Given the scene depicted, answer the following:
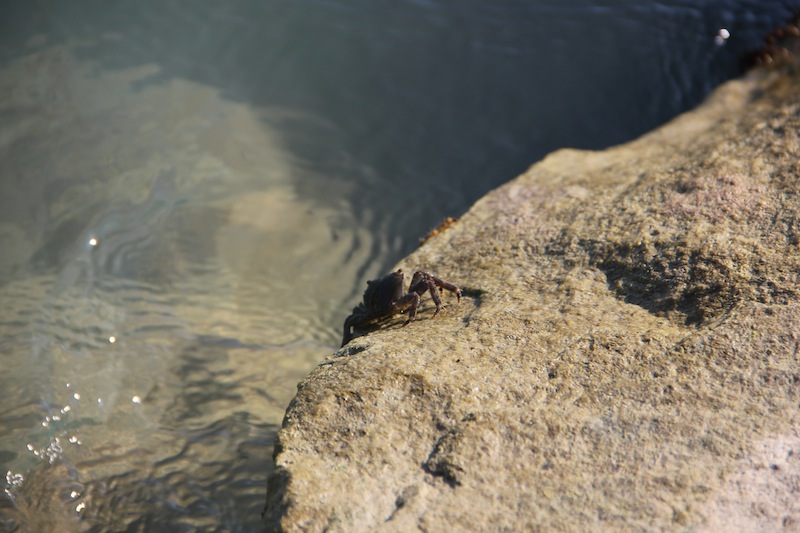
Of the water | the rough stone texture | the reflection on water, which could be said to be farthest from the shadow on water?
the rough stone texture

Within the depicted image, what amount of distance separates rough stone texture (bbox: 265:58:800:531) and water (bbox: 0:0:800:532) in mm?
1338

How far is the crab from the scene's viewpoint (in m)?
3.56

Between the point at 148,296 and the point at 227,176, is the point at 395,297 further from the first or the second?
the point at 227,176

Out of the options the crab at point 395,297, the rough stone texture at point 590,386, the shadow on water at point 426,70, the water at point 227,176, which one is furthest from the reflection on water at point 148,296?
the rough stone texture at point 590,386

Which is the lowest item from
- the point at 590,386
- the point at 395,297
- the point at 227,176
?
the point at 227,176

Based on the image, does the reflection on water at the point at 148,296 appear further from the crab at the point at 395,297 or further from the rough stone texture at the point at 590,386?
the rough stone texture at the point at 590,386

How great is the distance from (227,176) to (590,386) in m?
4.41

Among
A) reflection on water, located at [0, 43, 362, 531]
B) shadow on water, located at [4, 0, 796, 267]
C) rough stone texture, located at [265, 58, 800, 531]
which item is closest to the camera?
rough stone texture, located at [265, 58, 800, 531]

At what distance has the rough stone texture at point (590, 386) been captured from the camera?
7.88ft

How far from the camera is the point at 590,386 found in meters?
2.78

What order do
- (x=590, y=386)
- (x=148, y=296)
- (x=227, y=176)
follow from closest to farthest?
1. (x=590, y=386)
2. (x=148, y=296)
3. (x=227, y=176)

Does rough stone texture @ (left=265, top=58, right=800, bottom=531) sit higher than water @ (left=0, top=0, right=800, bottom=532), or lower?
higher

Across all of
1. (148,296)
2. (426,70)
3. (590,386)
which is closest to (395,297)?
(590,386)

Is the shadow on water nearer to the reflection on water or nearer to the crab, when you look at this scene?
the reflection on water
